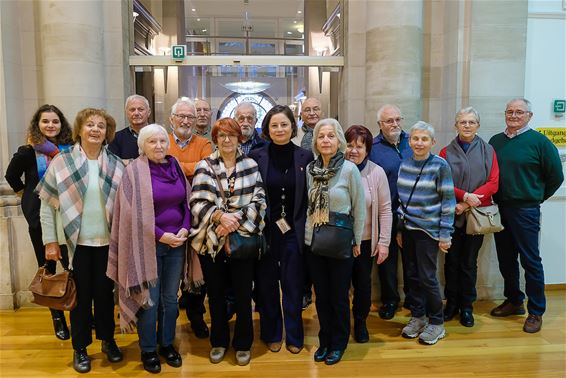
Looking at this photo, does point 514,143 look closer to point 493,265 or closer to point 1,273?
point 493,265

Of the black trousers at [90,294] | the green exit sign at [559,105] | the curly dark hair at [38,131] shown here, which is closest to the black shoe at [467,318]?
the green exit sign at [559,105]

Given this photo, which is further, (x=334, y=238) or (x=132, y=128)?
(x=132, y=128)

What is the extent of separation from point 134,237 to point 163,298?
1.72 ft

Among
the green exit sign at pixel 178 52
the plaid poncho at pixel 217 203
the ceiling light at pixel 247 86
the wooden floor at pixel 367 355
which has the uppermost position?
the green exit sign at pixel 178 52

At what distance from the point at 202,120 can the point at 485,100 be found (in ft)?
9.50

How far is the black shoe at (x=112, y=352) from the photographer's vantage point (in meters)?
3.21

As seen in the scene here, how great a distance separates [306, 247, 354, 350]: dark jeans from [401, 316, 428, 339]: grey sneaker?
71 cm

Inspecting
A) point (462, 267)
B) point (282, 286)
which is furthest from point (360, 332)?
point (462, 267)

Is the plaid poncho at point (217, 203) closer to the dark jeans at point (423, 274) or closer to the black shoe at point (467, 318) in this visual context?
the dark jeans at point (423, 274)

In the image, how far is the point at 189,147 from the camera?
3.53m

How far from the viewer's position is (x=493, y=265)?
4.48m

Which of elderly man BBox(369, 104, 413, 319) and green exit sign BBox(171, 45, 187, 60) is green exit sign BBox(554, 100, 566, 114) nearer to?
elderly man BBox(369, 104, 413, 319)

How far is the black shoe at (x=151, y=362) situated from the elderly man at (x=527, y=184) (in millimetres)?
3022

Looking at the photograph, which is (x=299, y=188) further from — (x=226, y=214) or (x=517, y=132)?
(x=517, y=132)
